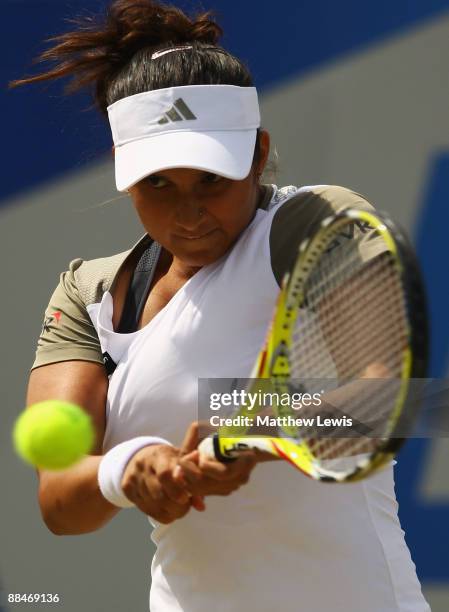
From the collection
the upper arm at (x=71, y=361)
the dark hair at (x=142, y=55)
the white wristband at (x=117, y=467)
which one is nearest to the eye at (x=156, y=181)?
the dark hair at (x=142, y=55)

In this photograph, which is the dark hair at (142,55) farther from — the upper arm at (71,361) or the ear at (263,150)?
the upper arm at (71,361)

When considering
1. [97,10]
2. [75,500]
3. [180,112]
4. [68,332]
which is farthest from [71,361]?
[97,10]

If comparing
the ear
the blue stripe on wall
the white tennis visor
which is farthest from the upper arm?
the blue stripe on wall

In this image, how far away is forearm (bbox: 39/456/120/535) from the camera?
5.90 ft

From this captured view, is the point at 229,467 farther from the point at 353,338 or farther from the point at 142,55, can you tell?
the point at 142,55

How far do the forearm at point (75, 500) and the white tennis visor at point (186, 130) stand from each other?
44 cm

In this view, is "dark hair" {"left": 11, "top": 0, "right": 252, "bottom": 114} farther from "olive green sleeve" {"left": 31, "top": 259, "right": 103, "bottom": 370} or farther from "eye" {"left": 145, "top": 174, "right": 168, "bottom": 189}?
"olive green sleeve" {"left": 31, "top": 259, "right": 103, "bottom": 370}

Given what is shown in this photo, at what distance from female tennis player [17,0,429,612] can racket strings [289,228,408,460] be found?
0.12 meters

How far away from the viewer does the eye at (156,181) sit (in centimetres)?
180

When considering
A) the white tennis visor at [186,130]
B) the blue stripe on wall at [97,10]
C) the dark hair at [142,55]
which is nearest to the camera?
the white tennis visor at [186,130]

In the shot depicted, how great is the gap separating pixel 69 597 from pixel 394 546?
4.84ft

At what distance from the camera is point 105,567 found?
122 inches

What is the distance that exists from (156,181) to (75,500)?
50 centimetres

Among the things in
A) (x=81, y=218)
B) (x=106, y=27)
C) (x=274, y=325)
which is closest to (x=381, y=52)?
(x=81, y=218)
